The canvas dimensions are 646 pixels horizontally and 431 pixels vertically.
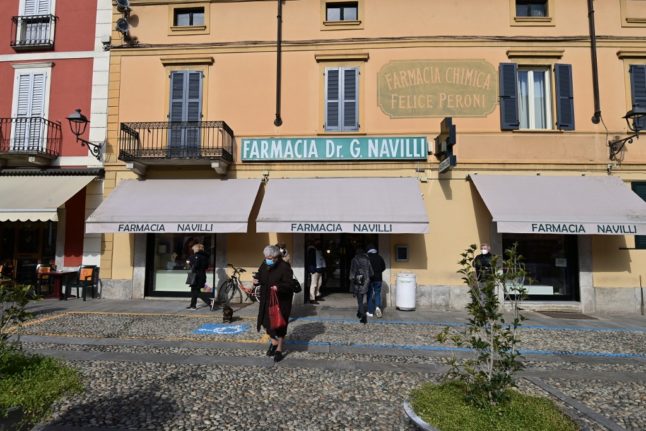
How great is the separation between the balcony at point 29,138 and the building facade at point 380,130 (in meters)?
1.83

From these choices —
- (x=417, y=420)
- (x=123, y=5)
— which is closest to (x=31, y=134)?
(x=123, y=5)

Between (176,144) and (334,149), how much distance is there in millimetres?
4755

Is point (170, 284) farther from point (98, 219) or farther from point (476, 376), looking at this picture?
point (476, 376)

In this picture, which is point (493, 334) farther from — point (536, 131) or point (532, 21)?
point (532, 21)

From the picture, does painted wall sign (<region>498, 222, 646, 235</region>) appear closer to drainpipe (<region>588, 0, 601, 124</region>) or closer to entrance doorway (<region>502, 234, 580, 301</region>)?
entrance doorway (<region>502, 234, 580, 301</region>)

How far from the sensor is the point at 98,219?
9.87m

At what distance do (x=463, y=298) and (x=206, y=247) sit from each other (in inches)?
302

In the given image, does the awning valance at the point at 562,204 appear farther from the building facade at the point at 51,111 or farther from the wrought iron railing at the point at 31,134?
the wrought iron railing at the point at 31,134

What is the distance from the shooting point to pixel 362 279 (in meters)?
8.41

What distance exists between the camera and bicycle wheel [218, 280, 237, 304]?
10.6m

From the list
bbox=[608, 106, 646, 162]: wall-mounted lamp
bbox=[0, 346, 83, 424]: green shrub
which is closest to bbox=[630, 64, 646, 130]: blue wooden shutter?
bbox=[608, 106, 646, 162]: wall-mounted lamp

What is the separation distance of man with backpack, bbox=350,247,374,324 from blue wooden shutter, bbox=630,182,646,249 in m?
7.62

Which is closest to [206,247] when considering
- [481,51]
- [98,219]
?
[98,219]

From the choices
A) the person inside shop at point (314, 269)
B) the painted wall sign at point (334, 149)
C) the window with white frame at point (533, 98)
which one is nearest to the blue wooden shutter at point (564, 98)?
the window with white frame at point (533, 98)
